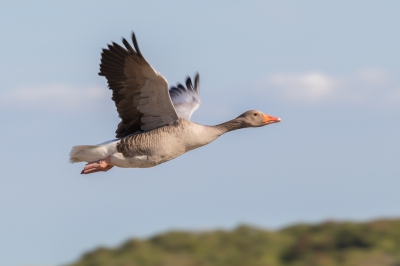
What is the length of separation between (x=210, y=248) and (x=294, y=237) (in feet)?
10.00

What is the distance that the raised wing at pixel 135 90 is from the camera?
33.9 feet

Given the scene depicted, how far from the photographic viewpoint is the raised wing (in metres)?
10.3

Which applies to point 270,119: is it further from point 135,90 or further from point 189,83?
point 189,83

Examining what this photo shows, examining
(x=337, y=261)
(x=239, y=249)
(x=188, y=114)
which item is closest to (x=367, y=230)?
(x=337, y=261)

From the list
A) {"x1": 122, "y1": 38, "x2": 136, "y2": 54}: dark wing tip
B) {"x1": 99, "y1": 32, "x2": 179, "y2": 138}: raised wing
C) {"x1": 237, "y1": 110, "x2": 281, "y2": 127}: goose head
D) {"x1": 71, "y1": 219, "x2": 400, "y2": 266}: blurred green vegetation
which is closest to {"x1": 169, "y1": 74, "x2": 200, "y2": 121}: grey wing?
{"x1": 237, "y1": 110, "x2": 281, "y2": 127}: goose head

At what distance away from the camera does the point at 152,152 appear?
35.5 ft

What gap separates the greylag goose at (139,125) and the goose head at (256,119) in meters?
0.45

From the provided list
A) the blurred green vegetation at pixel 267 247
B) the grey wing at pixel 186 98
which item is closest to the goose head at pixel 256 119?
the grey wing at pixel 186 98

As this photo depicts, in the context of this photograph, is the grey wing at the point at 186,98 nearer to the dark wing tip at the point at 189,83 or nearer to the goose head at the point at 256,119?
the dark wing tip at the point at 189,83

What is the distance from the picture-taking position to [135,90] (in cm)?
1077

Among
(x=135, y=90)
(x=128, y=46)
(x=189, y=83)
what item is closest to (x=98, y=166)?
(x=135, y=90)

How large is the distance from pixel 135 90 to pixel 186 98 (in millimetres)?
3095

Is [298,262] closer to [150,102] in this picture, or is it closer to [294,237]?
[294,237]

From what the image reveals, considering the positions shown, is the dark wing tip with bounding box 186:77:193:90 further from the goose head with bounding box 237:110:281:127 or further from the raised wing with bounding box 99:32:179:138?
the raised wing with bounding box 99:32:179:138
